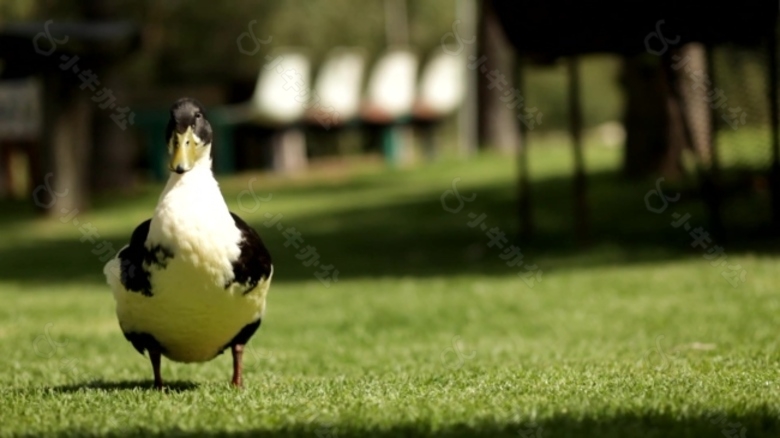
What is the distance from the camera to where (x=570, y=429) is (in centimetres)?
533

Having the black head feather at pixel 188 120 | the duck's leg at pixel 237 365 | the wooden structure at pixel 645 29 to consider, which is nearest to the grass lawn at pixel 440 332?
the duck's leg at pixel 237 365

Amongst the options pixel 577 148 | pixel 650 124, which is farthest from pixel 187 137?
pixel 650 124

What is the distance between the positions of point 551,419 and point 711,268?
826 cm

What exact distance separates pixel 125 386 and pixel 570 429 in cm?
304

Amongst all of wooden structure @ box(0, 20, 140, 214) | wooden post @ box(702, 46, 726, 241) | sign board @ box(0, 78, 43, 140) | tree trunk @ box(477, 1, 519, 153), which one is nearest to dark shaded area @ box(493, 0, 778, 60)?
wooden post @ box(702, 46, 726, 241)

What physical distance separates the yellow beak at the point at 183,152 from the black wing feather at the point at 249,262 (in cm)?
40

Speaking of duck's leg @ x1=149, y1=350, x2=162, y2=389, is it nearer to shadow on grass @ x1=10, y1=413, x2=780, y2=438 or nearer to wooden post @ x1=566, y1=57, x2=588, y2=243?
shadow on grass @ x1=10, y1=413, x2=780, y2=438

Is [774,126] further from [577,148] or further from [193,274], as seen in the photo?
[193,274]

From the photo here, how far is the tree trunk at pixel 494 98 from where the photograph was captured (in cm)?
2859

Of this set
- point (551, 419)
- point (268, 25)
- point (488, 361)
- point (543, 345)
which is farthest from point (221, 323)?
point (268, 25)

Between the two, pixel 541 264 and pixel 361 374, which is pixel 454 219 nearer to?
pixel 541 264

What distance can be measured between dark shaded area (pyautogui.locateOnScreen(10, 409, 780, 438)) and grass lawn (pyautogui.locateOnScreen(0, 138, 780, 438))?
0.05 feet

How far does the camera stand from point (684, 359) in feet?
27.9

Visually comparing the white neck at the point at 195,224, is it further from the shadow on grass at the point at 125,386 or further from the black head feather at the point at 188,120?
the shadow on grass at the point at 125,386
